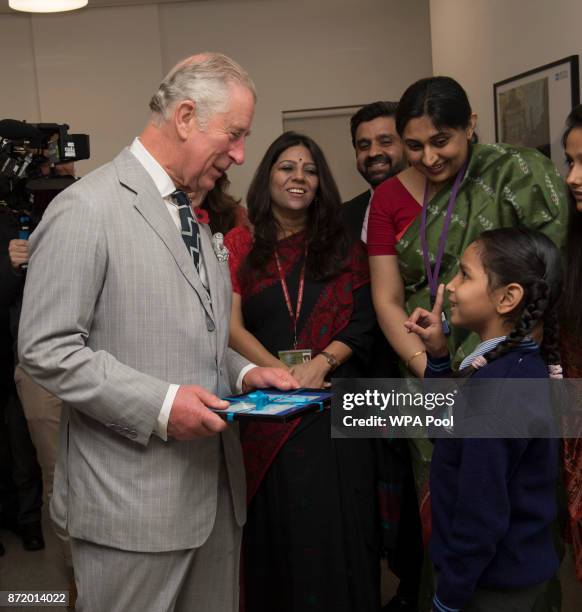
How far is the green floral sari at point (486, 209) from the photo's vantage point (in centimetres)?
187

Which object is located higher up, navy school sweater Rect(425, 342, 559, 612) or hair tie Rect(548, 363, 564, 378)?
hair tie Rect(548, 363, 564, 378)

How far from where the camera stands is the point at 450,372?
1.70 metres

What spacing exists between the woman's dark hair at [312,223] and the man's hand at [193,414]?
1.00m

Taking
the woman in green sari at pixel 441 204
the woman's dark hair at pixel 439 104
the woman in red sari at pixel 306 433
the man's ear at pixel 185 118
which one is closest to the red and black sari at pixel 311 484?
the woman in red sari at pixel 306 433

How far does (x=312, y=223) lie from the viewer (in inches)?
92.0

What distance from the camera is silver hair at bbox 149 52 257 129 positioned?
139 centimetres

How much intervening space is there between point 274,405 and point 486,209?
0.87 meters

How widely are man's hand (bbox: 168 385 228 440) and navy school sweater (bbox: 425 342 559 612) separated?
47 centimetres

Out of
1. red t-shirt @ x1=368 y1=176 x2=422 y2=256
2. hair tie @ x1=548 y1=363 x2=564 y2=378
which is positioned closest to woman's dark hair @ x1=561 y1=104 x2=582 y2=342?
hair tie @ x1=548 y1=363 x2=564 y2=378

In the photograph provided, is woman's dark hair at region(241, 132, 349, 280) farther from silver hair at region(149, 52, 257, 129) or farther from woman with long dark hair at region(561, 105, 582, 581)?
silver hair at region(149, 52, 257, 129)

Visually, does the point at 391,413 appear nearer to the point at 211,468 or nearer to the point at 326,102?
the point at 211,468

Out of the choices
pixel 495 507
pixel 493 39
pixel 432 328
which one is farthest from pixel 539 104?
pixel 495 507

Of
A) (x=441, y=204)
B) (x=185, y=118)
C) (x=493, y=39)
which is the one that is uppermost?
(x=493, y=39)

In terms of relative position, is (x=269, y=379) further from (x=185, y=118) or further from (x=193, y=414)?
(x=185, y=118)
